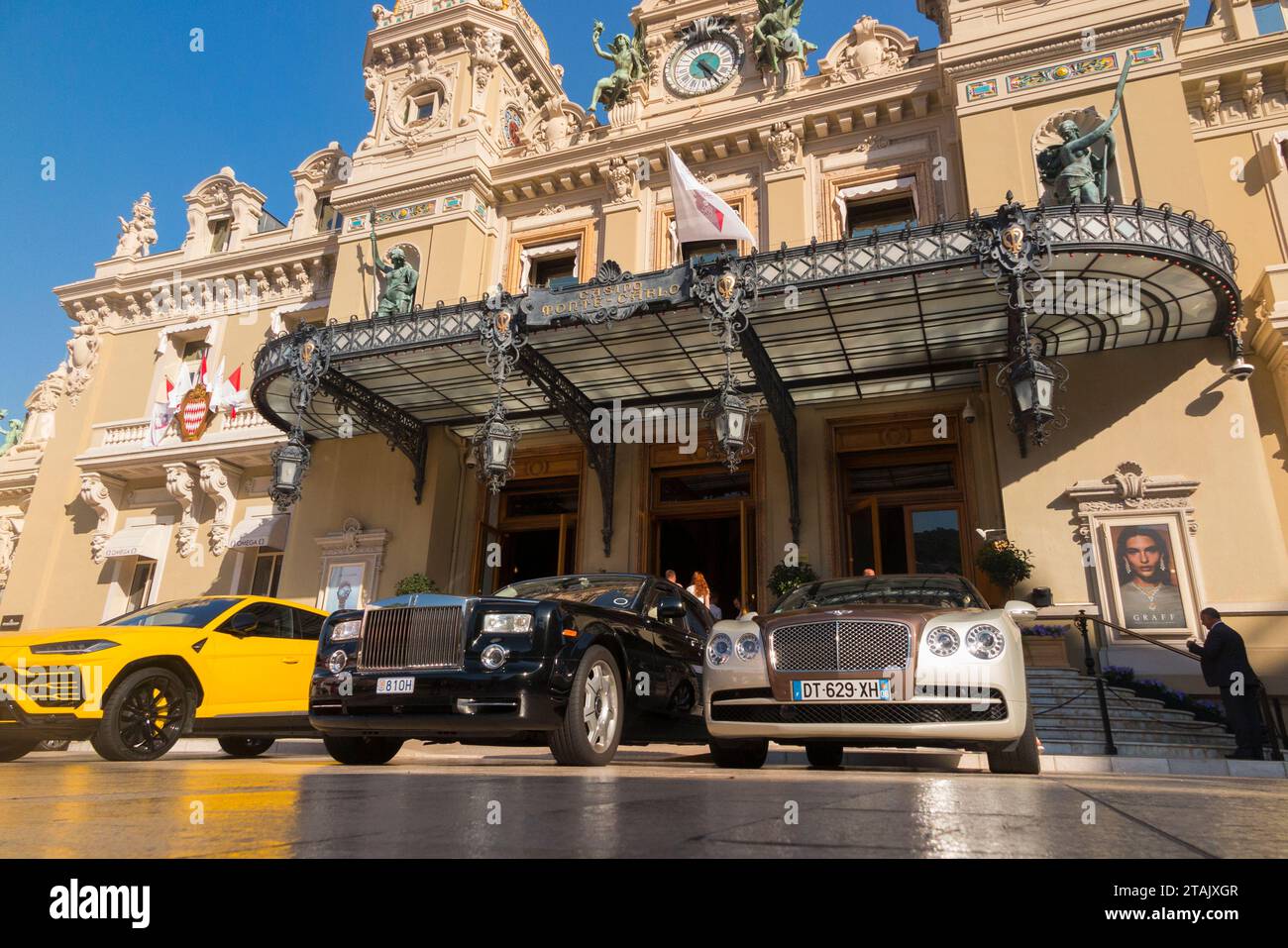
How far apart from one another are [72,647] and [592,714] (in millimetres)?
4293

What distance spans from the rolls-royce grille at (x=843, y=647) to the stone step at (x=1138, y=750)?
4.56 metres

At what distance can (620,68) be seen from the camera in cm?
1920

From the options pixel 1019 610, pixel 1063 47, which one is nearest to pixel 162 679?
pixel 1019 610

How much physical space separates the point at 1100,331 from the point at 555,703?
450 inches

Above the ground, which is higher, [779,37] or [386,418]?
[779,37]

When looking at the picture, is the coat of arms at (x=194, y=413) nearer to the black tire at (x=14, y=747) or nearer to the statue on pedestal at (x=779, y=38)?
the black tire at (x=14, y=747)

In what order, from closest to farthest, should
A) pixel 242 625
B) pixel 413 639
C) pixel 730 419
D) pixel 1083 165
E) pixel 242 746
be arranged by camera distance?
pixel 413 639, pixel 242 625, pixel 242 746, pixel 730 419, pixel 1083 165

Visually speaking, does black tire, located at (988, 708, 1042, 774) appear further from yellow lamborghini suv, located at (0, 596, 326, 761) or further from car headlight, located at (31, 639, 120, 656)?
car headlight, located at (31, 639, 120, 656)

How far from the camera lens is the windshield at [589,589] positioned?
22.0 feet

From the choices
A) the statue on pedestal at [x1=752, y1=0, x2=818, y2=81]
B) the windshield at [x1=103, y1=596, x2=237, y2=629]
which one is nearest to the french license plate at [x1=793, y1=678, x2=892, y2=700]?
the windshield at [x1=103, y1=596, x2=237, y2=629]

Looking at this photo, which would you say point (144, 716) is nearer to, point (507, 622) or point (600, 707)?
point (507, 622)

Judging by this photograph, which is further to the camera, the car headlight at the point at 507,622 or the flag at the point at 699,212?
the flag at the point at 699,212

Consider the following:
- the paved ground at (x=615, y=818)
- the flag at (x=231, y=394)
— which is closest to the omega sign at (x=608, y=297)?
the paved ground at (x=615, y=818)

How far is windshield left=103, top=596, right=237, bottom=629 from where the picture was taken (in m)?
7.16
